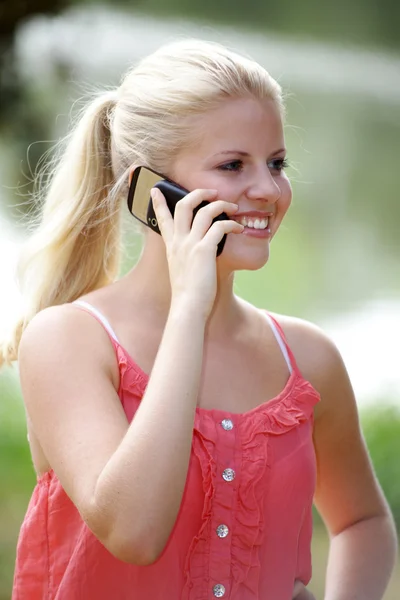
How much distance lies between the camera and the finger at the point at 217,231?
133 centimetres

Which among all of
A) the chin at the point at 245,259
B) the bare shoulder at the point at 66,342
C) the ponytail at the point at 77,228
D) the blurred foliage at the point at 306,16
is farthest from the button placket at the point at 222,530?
the blurred foliage at the point at 306,16

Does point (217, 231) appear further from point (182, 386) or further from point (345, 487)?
point (345, 487)

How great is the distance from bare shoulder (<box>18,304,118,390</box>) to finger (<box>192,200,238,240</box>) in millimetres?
215

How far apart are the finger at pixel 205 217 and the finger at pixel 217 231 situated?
0.01m

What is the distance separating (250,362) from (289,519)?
0.26 m

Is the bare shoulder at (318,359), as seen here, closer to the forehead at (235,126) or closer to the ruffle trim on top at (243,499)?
the ruffle trim on top at (243,499)

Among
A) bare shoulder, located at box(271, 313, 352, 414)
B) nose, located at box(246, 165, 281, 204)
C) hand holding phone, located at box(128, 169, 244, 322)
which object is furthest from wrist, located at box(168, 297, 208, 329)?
bare shoulder, located at box(271, 313, 352, 414)

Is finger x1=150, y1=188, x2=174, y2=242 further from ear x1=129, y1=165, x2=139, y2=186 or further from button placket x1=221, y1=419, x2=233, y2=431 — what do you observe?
button placket x1=221, y1=419, x2=233, y2=431

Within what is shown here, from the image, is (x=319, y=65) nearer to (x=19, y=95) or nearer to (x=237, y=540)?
(x=19, y=95)

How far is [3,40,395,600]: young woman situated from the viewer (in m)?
1.25

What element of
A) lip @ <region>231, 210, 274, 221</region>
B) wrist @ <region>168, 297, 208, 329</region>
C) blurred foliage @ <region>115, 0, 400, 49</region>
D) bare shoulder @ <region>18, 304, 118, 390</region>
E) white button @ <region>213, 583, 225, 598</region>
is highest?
blurred foliage @ <region>115, 0, 400, 49</region>

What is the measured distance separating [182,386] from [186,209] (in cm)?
29

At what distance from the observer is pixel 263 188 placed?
4.66 feet

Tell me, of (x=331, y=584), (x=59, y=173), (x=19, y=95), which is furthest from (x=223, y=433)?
(x=19, y=95)
